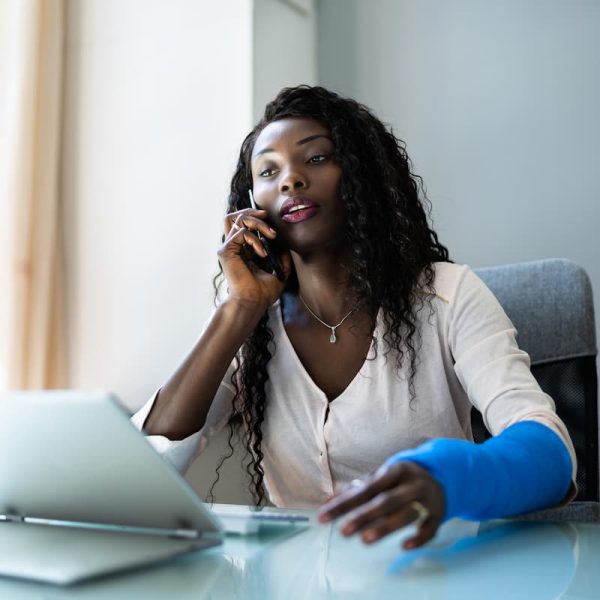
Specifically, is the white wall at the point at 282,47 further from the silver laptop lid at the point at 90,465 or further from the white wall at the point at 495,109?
the silver laptop lid at the point at 90,465

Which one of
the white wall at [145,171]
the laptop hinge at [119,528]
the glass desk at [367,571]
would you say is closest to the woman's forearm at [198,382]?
the laptop hinge at [119,528]

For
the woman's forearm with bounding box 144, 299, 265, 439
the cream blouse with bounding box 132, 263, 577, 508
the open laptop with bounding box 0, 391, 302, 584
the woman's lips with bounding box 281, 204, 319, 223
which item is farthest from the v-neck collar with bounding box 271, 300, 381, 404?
the open laptop with bounding box 0, 391, 302, 584

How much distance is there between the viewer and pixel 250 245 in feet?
5.07

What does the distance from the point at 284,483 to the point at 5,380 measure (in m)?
→ 1.05

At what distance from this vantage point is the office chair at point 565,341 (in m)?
1.44

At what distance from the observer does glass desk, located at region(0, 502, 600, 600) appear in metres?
0.60

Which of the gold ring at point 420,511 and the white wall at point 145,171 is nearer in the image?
the gold ring at point 420,511

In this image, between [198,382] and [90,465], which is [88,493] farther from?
[198,382]

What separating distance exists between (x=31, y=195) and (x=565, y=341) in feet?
4.99

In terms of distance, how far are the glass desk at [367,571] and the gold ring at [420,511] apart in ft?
0.14

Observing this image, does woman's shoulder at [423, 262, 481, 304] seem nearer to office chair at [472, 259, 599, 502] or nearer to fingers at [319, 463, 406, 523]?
office chair at [472, 259, 599, 502]

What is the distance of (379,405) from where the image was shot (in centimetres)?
135

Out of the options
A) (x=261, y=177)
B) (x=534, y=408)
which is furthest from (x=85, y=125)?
(x=534, y=408)

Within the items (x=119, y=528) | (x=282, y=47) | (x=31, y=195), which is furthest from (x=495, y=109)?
(x=119, y=528)
